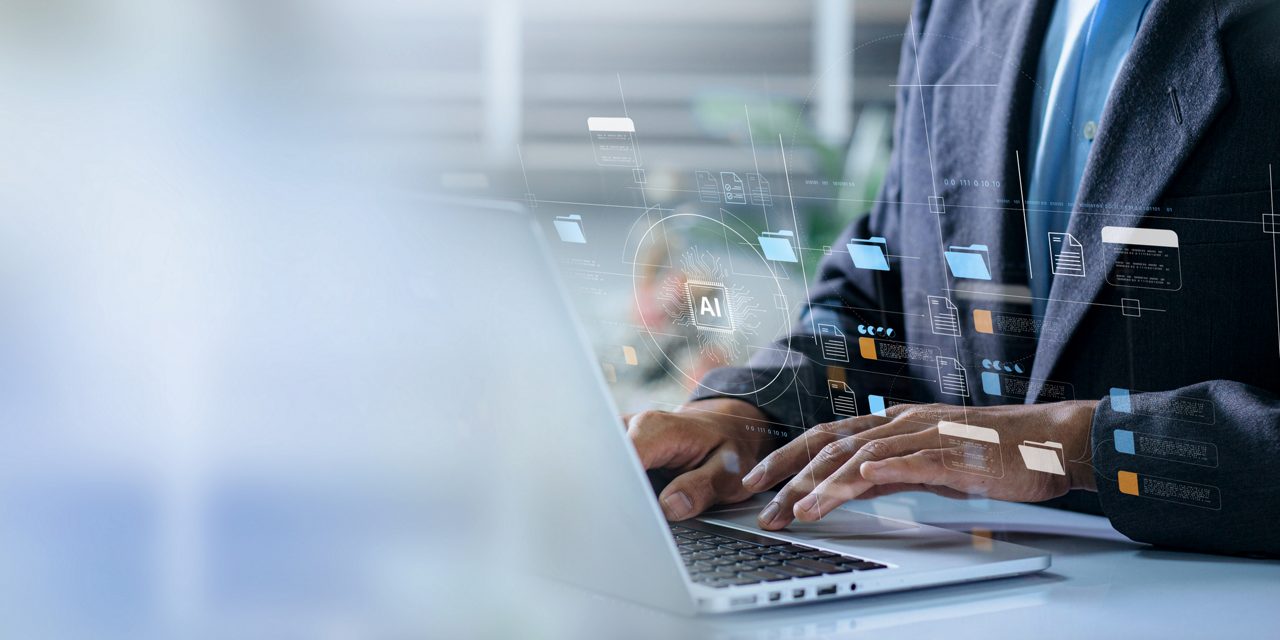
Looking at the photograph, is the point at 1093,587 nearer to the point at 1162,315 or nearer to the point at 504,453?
the point at 1162,315

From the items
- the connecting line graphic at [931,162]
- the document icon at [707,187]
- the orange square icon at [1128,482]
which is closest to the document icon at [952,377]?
the connecting line graphic at [931,162]

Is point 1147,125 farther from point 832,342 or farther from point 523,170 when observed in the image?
point 523,170

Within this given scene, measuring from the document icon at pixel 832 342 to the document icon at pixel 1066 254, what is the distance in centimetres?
16

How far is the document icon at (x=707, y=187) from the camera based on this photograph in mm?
786

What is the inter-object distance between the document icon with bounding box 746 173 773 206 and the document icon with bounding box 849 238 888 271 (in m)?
0.07

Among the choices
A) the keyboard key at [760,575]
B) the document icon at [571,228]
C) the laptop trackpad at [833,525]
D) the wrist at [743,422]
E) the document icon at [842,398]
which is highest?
the document icon at [571,228]

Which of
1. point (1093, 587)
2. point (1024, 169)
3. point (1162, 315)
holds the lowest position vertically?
point (1093, 587)

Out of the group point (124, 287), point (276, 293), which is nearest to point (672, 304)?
point (276, 293)

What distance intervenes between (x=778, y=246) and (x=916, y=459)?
0.18m

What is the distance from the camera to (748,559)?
0.64 metres

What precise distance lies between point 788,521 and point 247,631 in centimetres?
38

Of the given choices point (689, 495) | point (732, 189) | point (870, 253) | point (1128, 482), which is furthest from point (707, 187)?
point (1128, 482)

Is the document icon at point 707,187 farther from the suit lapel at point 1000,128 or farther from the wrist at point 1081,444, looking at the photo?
the wrist at point 1081,444

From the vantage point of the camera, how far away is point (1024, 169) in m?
0.72
